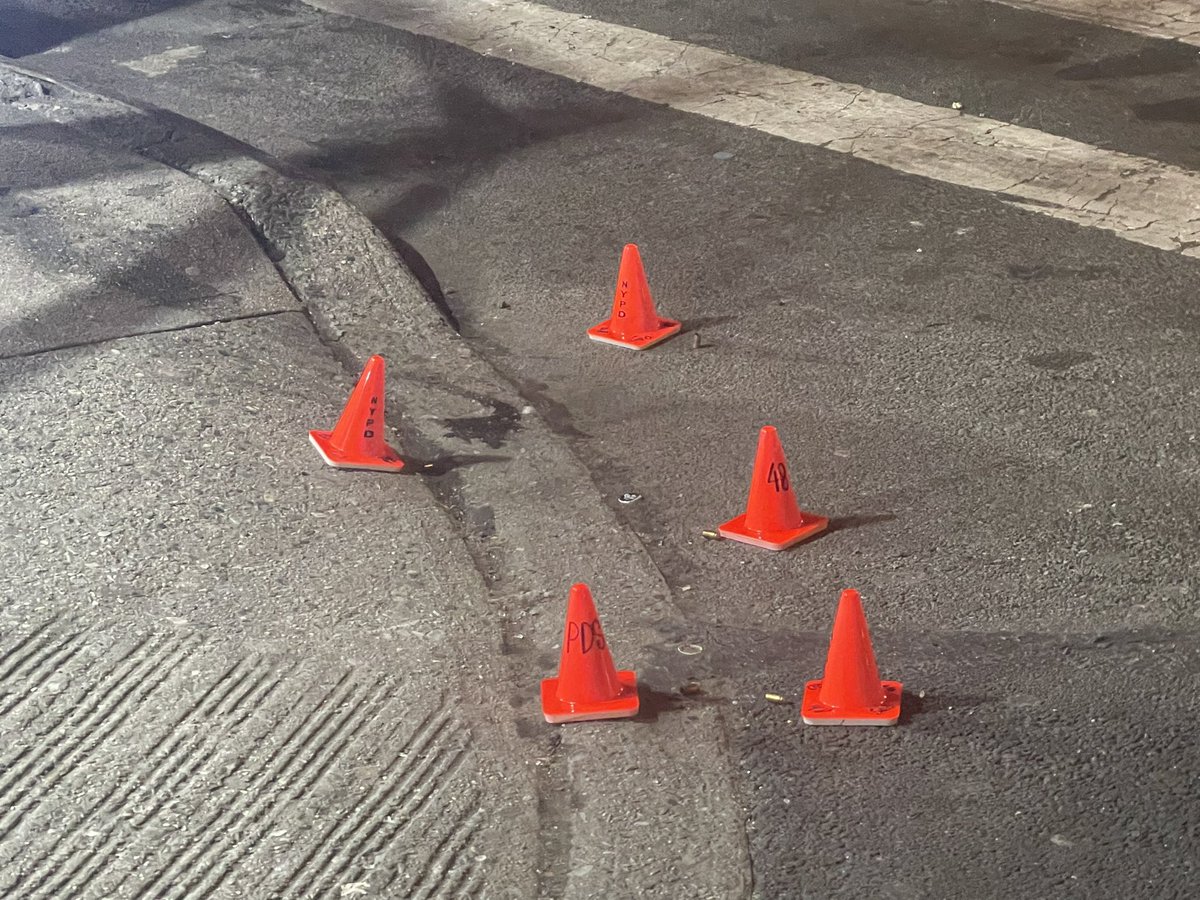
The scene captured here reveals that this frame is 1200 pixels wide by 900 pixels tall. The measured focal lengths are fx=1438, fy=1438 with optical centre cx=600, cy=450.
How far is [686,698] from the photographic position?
423 centimetres

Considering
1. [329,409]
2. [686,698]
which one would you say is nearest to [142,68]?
[329,409]

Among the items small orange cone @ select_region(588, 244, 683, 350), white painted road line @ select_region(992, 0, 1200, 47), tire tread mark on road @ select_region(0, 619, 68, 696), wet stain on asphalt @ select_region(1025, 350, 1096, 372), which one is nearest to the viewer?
tire tread mark on road @ select_region(0, 619, 68, 696)

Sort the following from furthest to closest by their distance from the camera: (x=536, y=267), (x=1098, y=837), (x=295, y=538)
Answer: (x=536, y=267) → (x=295, y=538) → (x=1098, y=837)

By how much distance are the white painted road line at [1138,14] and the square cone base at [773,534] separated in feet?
20.4

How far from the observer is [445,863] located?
364 centimetres

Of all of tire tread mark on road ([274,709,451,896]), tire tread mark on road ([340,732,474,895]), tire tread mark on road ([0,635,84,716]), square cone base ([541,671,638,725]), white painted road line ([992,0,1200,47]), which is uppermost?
white painted road line ([992,0,1200,47])

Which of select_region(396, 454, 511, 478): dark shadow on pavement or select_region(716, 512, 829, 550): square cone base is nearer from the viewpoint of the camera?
select_region(716, 512, 829, 550): square cone base

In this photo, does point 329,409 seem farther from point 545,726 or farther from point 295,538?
point 545,726

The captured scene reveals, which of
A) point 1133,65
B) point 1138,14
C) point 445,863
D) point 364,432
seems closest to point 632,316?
point 364,432

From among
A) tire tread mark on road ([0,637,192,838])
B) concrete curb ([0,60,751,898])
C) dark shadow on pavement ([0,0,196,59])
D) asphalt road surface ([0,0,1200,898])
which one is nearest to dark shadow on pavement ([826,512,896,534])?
asphalt road surface ([0,0,1200,898])

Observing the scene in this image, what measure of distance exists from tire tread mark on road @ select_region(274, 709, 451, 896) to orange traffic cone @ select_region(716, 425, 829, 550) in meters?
1.36

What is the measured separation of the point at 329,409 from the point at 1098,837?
3.41 m

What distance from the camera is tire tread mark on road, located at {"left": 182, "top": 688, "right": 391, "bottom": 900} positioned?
141 inches

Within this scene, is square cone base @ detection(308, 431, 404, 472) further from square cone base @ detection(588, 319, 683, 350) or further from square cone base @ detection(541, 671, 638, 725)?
square cone base @ detection(541, 671, 638, 725)
